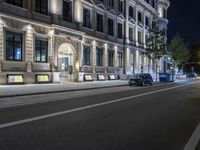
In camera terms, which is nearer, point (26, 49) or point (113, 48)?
point (26, 49)

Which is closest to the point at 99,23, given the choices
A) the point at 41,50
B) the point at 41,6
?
the point at 41,6

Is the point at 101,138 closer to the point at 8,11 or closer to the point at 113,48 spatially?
the point at 8,11

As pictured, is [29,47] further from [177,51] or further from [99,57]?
[177,51]

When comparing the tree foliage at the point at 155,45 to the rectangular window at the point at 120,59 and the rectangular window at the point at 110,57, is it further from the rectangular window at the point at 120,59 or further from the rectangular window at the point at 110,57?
the rectangular window at the point at 110,57

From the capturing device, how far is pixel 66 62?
125 feet

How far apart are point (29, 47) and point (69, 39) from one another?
266 inches

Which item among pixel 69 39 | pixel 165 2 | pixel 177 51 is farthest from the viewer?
pixel 177 51

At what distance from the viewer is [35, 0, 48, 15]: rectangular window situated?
31062mm

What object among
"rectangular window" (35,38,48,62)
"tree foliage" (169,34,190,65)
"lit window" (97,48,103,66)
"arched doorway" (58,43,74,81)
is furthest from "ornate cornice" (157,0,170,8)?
"rectangular window" (35,38,48,62)

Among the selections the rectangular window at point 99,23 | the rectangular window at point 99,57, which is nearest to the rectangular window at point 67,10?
the rectangular window at point 99,23

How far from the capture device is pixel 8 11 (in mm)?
27172

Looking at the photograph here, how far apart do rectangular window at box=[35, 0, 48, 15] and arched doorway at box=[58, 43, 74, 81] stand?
6.07m

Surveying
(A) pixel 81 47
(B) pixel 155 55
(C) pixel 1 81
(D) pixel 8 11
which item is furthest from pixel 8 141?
(B) pixel 155 55

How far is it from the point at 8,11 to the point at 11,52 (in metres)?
3.68
